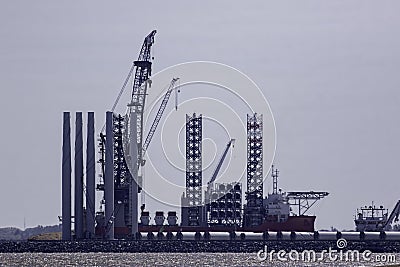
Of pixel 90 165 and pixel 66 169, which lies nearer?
pixel 66 169

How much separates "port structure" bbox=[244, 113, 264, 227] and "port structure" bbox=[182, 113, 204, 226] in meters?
6.83

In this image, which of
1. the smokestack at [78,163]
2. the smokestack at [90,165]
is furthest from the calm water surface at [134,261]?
the smokestack at [90,165]

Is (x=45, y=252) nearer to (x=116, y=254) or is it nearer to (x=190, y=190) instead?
(x=116, y=254)

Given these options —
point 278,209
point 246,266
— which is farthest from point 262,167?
point 246,266

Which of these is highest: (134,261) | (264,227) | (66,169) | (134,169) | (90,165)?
(134,169)

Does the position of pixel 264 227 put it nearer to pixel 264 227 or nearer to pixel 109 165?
pixel 264 227

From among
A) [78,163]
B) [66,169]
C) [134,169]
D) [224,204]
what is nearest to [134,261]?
[66,169]

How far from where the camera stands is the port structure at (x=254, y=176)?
17925cm

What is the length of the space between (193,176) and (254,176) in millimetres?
8559

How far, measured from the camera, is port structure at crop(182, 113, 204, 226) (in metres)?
182

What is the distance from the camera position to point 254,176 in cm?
18162

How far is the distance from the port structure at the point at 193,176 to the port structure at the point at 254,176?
269 inches

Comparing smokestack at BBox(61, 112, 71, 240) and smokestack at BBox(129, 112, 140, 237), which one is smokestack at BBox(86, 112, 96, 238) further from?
Result: smokestack at BBox(129, 112, 140, 237)

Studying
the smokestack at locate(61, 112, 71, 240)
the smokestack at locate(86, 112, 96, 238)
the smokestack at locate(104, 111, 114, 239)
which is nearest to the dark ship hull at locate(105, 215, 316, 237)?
the smokestack at locate(104, 111, 114, 239)
